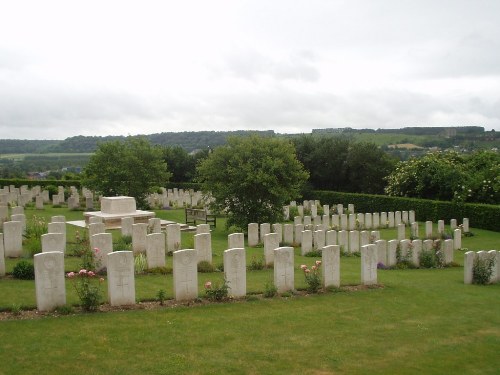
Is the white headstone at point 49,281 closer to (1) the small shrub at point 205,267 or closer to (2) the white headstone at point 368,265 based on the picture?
(1) the small shrub at point 205,267

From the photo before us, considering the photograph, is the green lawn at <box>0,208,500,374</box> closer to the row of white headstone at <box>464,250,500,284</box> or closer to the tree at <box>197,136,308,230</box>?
the row of white headstone at <box>464,250,500,284</box>

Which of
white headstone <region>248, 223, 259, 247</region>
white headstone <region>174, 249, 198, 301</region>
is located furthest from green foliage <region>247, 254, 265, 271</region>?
white headstone <region>248, 223, 259, 247</region>

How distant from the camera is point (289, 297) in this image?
39.2 ft

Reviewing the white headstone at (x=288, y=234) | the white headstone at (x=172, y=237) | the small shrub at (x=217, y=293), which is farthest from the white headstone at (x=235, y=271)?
the white headstone at (x=288, y=234)

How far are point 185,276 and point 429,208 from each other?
24.8 metres

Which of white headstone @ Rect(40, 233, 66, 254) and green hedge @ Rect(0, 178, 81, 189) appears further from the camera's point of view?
green hedge @ Rect(0, 178, 81, 189)

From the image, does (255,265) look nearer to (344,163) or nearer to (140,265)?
→ (140,265)

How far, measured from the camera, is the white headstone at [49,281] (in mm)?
9828

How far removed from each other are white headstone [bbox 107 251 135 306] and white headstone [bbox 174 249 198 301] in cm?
94

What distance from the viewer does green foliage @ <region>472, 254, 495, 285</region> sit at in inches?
586

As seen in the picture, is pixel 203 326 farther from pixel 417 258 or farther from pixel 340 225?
pixel 340 225

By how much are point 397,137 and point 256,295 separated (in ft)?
246

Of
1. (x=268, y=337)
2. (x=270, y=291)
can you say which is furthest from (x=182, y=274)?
(x=268, y=337)

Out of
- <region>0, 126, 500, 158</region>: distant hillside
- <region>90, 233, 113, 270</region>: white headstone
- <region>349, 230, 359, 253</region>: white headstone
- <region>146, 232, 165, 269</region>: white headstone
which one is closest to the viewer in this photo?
<region>90, 233, 113, 270</region>: white headstone
